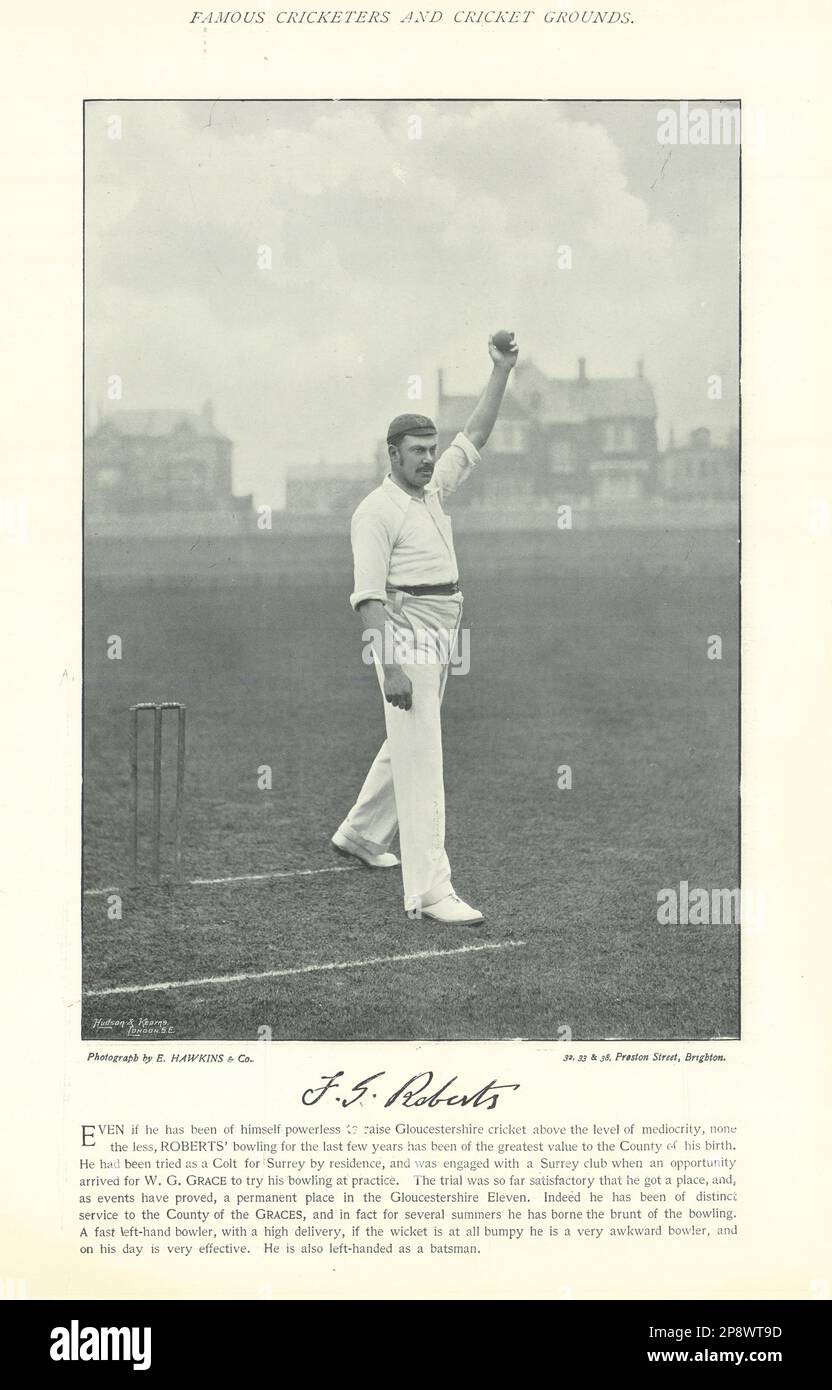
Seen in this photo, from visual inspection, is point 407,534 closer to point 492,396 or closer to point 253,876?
point 492,396

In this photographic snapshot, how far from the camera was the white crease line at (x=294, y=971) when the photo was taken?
5246 millimetres

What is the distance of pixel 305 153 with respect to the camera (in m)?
5.29

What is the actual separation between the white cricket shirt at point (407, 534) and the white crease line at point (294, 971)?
151cm

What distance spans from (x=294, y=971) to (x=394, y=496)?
Answer: 6.76 feet

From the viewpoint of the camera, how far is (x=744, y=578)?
16.9 feet

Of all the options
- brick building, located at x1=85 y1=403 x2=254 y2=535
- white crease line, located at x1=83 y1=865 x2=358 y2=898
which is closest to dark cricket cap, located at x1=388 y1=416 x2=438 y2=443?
brick building, located at x1=85 y1=403 x2=254 y2=535

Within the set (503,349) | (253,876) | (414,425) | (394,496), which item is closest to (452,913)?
(253,876)

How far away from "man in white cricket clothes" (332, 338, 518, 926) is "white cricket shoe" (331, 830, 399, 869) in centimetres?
35

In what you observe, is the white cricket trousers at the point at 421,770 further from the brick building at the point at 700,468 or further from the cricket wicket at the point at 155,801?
the brick building at the point at 700,468

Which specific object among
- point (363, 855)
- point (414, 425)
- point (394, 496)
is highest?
point (414, 425)

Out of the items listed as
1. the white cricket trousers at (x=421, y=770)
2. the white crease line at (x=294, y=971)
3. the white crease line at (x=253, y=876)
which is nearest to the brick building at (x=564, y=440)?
the white cricket trousers at (x=421, y=770)

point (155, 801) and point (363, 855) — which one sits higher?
point (155, 801)

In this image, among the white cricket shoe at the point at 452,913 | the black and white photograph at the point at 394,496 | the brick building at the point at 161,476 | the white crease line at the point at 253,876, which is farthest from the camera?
the white crease line at the point at 253,876

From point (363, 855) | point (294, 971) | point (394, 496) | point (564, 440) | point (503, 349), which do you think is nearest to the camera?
point (294, 971)
